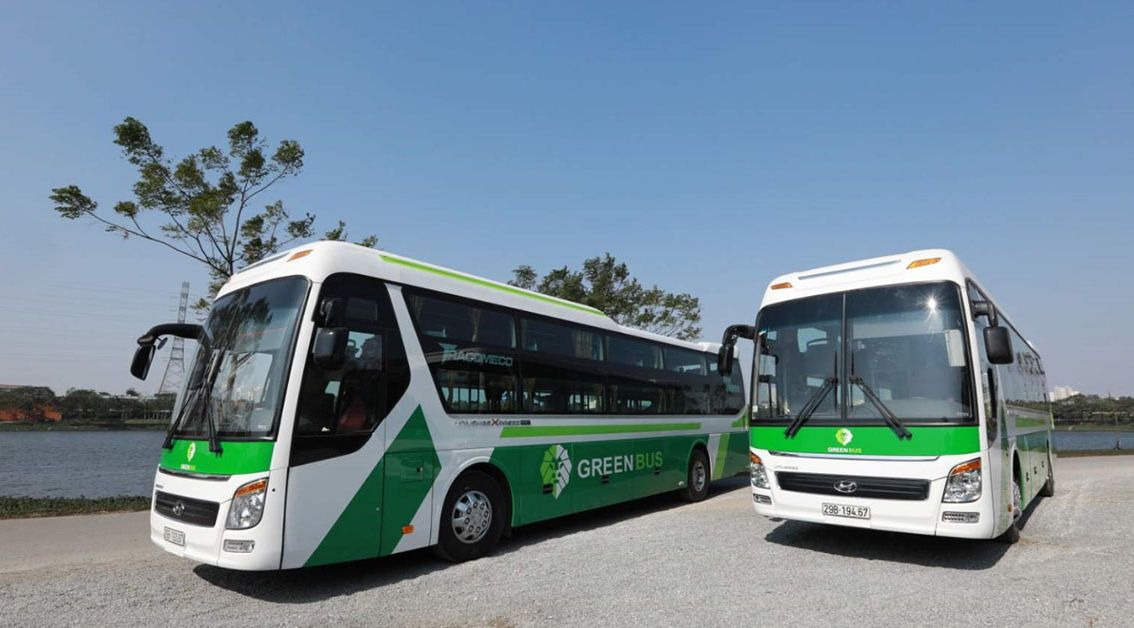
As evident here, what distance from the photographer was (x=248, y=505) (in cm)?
537

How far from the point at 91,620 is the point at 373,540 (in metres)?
2.18

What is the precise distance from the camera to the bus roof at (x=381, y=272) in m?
6.20

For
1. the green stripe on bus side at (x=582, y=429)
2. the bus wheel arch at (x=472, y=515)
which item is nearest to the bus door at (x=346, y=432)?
the bus wheel arch at (x=472, y=515)

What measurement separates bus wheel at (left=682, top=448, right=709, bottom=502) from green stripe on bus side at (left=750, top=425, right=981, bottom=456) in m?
4.88

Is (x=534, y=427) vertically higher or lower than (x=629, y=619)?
higher

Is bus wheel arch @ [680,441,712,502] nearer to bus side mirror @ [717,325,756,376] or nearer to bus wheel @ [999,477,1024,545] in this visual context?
bus side mirror @ [717,325,756,376]

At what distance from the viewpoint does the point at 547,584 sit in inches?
237

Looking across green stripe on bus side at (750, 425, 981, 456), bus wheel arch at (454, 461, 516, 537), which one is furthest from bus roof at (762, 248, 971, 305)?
bus wheel arch at (454, 461, 516, 537)

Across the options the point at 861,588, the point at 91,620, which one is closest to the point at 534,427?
the point at 861,588

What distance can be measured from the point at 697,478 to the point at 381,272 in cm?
811

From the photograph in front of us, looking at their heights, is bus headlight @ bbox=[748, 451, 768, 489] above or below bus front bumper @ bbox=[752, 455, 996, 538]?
above

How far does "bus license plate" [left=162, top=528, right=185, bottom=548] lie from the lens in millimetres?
5711

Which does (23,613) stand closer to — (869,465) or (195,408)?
(195,408)

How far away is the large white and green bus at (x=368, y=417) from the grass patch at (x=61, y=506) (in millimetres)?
5488
